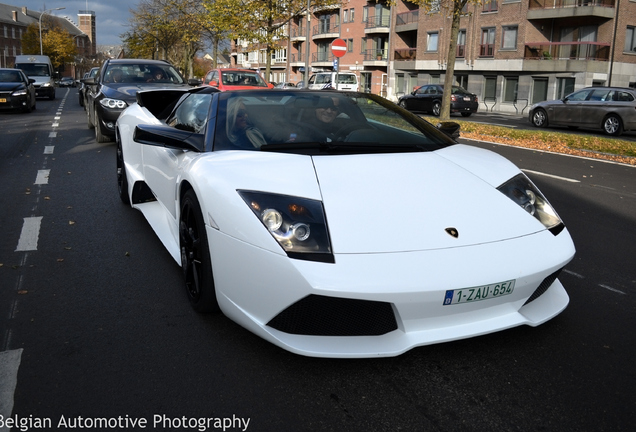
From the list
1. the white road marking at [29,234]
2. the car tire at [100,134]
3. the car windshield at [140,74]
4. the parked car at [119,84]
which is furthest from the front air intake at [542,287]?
the car windshield at [140,74]

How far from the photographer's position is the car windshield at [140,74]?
12.8m

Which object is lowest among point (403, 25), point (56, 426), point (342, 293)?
point (56, 426)

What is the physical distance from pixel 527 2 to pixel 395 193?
131 ft

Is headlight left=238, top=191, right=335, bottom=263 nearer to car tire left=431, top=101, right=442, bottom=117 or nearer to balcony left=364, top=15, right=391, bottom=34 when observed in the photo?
car tire left=431, top=101, right=442, bottom=117

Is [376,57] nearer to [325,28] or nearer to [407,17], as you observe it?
[407,17]

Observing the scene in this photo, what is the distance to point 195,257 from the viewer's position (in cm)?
353

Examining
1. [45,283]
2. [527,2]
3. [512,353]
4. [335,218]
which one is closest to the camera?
[335,218]

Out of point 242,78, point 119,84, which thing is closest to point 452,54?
point 242,78

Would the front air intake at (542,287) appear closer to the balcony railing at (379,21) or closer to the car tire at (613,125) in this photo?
the car tire at (613,125)

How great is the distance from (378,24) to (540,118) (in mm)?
38975

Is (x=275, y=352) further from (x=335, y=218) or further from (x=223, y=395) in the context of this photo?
(x=335, y=218)

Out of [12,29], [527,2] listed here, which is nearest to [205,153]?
[527,2]

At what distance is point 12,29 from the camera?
4377 inches

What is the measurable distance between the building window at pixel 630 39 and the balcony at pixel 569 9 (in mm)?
2406
